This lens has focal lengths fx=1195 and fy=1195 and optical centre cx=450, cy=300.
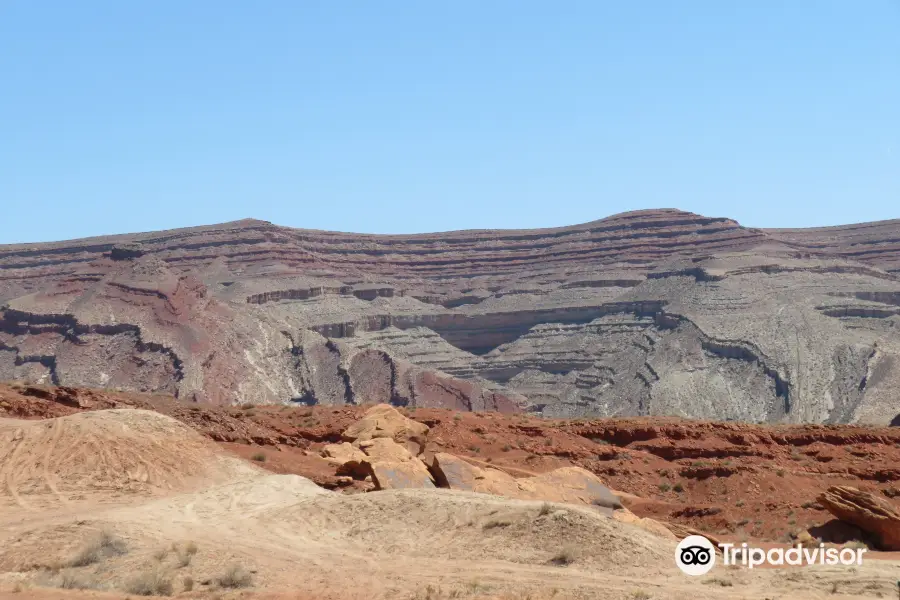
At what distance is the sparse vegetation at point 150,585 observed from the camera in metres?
16.2

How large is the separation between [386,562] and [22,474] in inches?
367

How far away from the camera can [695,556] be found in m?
18.0

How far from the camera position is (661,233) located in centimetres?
14638

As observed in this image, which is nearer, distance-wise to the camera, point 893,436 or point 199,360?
point 893,436

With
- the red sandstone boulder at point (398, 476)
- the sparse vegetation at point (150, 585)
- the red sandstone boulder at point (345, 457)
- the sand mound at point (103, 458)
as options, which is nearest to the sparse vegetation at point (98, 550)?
the sparse vegetation at point (150, 585)

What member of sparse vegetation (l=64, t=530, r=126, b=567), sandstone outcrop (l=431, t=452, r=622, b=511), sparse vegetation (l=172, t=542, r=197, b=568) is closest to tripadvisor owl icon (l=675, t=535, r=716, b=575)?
sandstone outcrop (l=431, t=452, r=622, b=511)

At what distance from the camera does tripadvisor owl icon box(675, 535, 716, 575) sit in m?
17.4

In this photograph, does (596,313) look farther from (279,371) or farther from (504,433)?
(504,433)

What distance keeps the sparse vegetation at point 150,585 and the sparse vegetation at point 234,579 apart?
731 millimetres

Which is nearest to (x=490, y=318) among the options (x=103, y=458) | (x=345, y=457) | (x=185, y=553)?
(x=345, y=457)

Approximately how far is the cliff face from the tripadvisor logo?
65.8 meters

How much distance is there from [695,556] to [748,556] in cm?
196

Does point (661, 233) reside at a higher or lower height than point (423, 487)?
higher

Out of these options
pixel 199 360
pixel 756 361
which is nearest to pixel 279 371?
pixel 199 360
